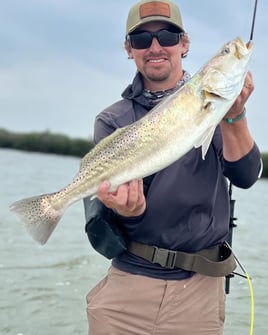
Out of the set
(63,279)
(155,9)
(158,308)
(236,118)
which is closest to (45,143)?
(63,279)

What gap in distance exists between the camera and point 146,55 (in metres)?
3.97

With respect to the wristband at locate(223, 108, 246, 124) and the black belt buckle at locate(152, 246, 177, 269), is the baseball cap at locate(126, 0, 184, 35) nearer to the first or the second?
the wristband at locate(223, 108, 246, 124)

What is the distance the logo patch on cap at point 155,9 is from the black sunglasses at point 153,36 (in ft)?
0.40

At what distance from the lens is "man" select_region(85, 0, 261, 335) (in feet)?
12.2

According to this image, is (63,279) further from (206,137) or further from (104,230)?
(206,137)

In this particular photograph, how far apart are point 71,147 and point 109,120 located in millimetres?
47652

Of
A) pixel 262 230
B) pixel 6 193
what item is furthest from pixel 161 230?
pixel 6 193

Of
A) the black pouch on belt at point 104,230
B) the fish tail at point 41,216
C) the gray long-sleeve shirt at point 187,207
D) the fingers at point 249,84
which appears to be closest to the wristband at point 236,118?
the fingers at point 249,84

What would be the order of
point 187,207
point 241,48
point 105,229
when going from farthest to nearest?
point 105,229, point 187,207, point 241,48

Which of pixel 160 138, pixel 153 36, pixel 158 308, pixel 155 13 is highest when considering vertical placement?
pixel 155 13

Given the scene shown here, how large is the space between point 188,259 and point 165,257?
150 millimetres

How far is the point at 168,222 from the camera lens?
12.2ft

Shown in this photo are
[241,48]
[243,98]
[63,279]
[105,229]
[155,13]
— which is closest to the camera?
[241,48]

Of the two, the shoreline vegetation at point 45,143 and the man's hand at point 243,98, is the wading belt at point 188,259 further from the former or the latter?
the shoreline vegetation at point 45,143
